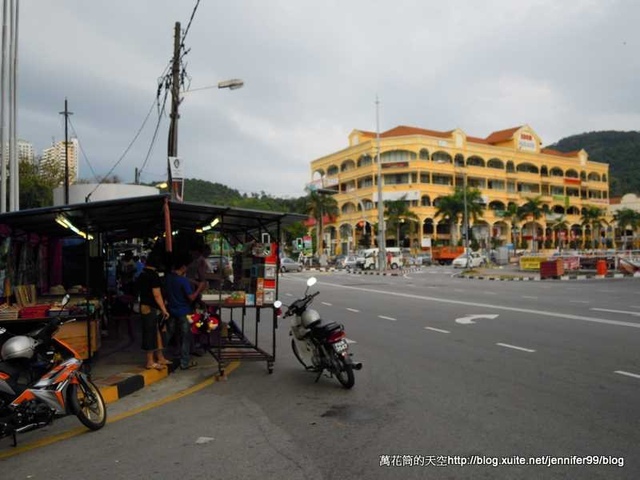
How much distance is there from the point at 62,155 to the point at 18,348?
4288cm

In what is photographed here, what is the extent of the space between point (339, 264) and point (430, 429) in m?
54.2

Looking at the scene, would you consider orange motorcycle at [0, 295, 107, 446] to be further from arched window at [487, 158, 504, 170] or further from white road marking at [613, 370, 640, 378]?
arched window at [487, 158, 504, 170]

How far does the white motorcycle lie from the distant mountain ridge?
120 m

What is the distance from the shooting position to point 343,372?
22.9 feet

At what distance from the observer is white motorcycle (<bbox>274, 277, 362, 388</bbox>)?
6898 mm

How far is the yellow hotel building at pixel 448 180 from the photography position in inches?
2968

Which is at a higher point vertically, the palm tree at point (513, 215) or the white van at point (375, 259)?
the palm tree at point (513, 215)

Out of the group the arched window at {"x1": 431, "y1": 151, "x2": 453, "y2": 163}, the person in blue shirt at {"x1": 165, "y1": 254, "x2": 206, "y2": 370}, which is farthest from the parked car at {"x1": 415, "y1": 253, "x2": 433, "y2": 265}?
the person in blue shirt at {"x1": 165, "y1": 254, "x2": 206, "y2": 370}

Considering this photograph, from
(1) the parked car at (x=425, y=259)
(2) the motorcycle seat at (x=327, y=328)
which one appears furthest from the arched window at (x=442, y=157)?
(2) the motorcycle seat at (x=327, y=328)

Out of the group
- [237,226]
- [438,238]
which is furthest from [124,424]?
[438,238]

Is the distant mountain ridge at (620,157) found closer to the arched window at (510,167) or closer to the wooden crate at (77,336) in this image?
the arched window at (510,167)

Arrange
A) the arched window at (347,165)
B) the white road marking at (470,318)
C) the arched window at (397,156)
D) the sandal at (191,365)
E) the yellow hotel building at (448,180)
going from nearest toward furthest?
the sandal at (191,365), the white road marking at (470,318), the arched window at (397,156), the yellow hotel building at (448,180), the arched window at (347,165)

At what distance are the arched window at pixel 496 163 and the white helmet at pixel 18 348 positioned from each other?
272 ft

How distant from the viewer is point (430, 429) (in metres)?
5.27
